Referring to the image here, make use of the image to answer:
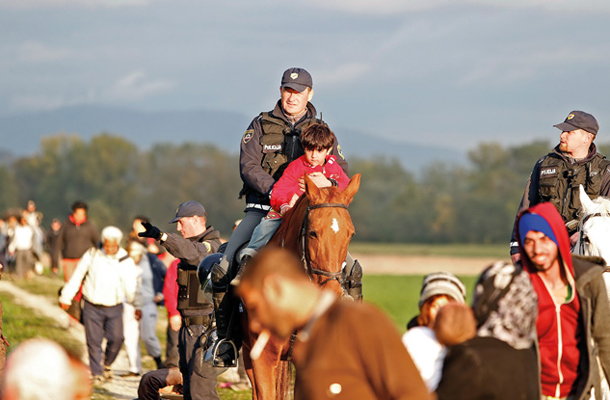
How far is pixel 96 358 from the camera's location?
15734 mm

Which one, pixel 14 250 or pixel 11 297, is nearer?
pixel 11 297

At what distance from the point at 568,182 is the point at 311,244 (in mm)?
3981

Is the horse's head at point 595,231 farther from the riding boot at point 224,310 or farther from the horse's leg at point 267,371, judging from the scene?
the riding boot at point 224,310

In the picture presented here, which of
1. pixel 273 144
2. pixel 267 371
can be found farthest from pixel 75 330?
pixel 267 371

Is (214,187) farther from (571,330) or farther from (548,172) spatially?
(571,330)

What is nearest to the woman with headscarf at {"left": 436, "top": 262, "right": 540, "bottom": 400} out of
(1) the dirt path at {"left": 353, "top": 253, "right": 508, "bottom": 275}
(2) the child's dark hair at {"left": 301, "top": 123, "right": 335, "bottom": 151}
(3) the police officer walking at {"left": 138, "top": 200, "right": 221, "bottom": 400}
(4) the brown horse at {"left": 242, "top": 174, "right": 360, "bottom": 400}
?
(4) the brown horse at {"left": 242, "top": 174, "right": 360, "bottom": 400}

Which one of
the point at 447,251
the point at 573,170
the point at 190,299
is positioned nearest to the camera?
the point at 573,170

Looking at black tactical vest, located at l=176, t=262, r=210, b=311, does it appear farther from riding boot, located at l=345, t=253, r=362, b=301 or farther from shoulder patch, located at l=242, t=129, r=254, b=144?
riding boot, located at l=345, t=253, r=362, b=301

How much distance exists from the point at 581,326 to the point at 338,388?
2.52 m

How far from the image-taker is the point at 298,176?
9.28 metres

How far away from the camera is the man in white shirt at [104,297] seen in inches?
622

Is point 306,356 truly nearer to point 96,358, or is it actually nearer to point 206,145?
point 96,358

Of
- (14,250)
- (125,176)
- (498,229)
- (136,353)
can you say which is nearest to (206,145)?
(125,176)

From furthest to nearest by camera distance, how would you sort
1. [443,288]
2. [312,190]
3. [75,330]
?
[75,330] → [312,190] → [443,288]
